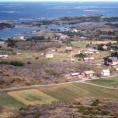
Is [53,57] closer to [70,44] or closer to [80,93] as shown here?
[70,44]

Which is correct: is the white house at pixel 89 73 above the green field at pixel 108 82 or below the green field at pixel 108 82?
above

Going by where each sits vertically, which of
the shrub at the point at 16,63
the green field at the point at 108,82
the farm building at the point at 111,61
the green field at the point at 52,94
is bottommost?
the green field at the point at 108,82

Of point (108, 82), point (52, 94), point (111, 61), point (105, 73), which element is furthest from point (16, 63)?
point (52, 94)

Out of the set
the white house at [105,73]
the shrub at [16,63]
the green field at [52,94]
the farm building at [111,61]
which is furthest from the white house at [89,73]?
the shrub at [16,63]

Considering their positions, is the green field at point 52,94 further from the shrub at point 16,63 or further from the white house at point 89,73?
the shrub at point 16,63

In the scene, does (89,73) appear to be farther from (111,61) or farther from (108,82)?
(111,61)

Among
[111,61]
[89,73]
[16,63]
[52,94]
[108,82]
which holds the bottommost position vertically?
[108,82]

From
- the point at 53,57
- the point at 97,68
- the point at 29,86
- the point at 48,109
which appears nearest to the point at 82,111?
the point at 48,109

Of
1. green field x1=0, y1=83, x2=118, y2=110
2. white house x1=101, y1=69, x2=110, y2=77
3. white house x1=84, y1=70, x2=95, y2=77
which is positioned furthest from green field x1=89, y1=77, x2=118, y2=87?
white house x1=84, y1=70, x2=95, y2=77

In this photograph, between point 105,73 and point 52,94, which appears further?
point 105,73
